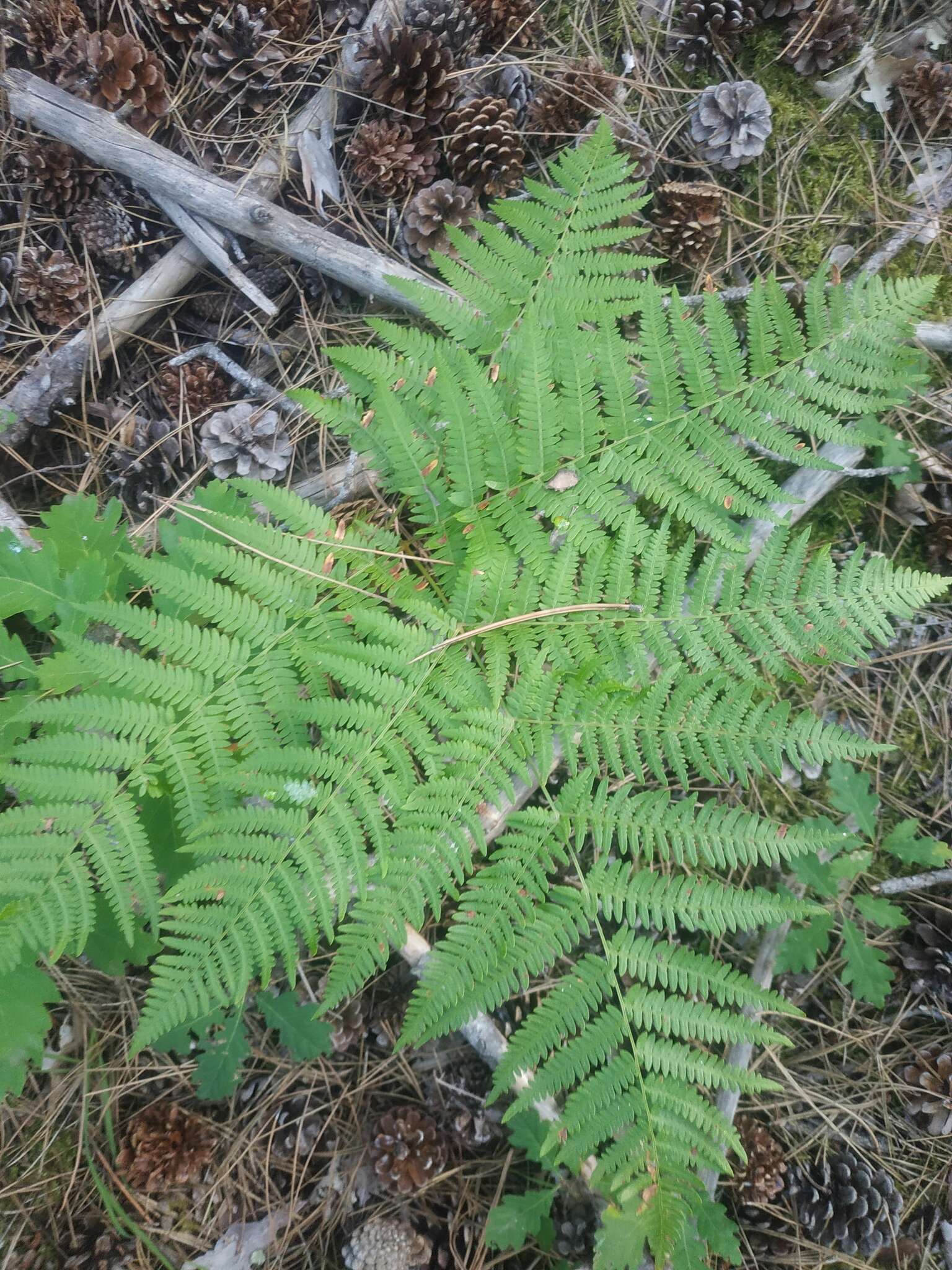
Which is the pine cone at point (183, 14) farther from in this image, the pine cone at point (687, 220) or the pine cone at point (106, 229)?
the pine cone at point (687, 220)

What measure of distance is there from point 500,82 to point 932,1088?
442 cm

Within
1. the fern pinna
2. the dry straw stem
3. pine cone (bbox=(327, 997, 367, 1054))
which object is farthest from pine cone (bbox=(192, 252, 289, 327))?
pine cone (bbox=(327, 997, 367, 1054))

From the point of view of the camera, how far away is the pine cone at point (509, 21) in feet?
10.2

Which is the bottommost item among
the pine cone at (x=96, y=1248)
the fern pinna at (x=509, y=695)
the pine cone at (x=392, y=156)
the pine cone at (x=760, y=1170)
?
the pine cone at (x=760, y=1170)

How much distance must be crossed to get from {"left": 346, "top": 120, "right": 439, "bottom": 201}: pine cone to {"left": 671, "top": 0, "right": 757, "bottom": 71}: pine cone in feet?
3.89

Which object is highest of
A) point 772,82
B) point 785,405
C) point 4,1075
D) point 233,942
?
point 772,82

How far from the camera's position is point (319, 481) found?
3.05 metres

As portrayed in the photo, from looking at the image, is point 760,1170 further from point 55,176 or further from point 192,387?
point 55,176

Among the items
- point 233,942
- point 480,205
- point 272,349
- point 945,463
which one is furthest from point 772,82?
point 233,942

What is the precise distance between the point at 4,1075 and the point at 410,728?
5.43 feet

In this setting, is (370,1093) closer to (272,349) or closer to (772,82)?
(272,349)

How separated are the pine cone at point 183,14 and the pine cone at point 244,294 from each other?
884mm

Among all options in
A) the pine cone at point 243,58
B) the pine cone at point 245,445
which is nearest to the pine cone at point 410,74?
the pine cone at point 243,58

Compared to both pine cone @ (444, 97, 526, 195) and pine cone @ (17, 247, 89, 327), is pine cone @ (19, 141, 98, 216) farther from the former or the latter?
pine cone @ (444, 97, 526, 195)
